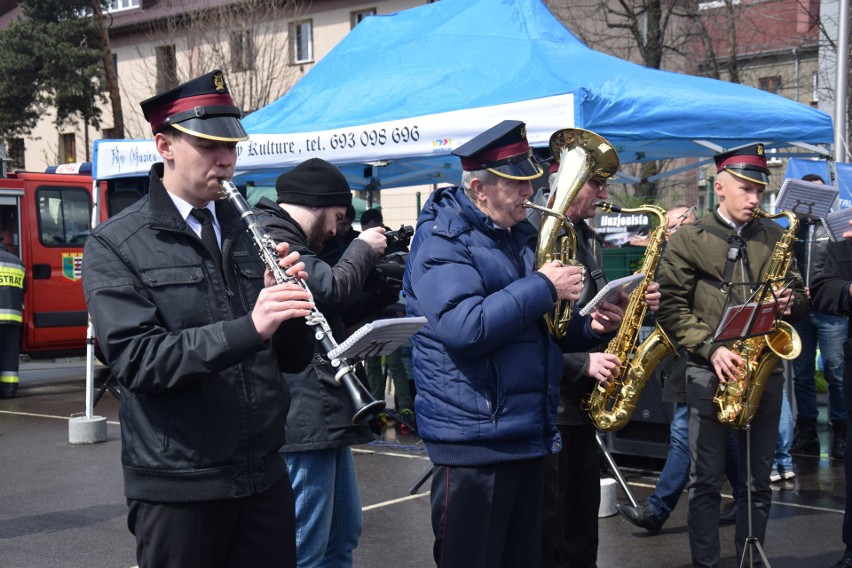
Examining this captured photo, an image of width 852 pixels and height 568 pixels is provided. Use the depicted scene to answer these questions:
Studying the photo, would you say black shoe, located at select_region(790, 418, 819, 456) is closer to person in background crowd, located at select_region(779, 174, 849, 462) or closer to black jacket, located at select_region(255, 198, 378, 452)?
person in background crowd, located at select_region(779, 174, 849, 462)

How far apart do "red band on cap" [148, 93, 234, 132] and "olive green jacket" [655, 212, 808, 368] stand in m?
2.79

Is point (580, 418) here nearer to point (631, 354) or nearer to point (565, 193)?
point (631, 354)

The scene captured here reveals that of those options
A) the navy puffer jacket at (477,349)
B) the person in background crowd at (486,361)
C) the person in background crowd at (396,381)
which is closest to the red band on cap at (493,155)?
the person in background crowd at (486,361)

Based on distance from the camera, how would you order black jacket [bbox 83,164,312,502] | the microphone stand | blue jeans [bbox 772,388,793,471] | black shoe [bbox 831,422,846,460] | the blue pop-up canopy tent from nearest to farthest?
1. black jacket [bbox 83,164,312,502]
2. the microphone stand
3. blue jeans [bbox 772,388,793,471]
4. the blue pop-up canopy tent
5. black shoe [bbox 831,422,846,460]

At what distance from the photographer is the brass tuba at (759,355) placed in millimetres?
4664

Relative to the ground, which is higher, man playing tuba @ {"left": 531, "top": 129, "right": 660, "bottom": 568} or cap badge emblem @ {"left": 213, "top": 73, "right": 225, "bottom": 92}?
cap badge emblem @ {"left": 213, "top": 73, "right": 225, "bottom": 92}

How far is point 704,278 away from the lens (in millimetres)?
4934

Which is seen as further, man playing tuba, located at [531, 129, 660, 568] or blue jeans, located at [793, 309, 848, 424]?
blue jeans, located at [793, 309, 848, 424]

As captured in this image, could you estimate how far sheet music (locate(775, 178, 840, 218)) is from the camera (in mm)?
5012

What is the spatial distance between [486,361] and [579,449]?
1396mm

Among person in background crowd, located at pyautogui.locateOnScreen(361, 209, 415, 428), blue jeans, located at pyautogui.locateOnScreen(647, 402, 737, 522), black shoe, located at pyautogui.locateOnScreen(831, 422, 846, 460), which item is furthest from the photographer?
person in background crowd, located at pyautogui.locateOnScreen(361, 209, 415, 428)

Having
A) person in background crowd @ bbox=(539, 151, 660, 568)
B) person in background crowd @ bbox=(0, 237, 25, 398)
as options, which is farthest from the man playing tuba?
person in background crowd @ bbox=(0, 237, 25, 398)

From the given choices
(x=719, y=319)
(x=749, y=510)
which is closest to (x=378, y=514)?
(x=749, y=510)

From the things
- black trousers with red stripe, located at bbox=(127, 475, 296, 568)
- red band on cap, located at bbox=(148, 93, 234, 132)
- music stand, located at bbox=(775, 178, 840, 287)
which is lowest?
black trousers with red stripe, located at bbox=(127, 475, 296, 568)
